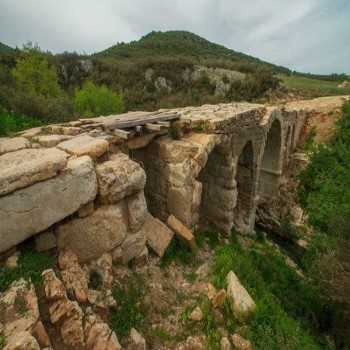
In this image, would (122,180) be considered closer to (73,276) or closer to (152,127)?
(73,276)

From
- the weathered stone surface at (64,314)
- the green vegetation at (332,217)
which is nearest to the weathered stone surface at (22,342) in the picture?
the weathered stone surface at (64,314)

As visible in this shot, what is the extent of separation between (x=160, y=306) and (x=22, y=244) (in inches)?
71.4

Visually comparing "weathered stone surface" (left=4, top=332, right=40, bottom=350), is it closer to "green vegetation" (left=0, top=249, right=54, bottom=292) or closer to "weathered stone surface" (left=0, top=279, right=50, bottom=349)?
"weathered stone surface" (left=0, top=279, right=50, bottom=349)

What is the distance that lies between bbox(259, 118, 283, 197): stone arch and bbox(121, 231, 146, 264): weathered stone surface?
7902 millimetres

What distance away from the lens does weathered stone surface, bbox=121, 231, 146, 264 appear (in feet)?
11.3

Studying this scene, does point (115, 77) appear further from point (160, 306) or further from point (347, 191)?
point (160, 306)

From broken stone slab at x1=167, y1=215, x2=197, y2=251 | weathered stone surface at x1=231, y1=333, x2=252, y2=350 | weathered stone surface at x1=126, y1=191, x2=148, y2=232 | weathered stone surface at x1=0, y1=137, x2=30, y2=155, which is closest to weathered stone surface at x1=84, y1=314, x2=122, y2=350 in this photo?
weathered stone surface at x1=126, y1=191, x2=148, y2=232

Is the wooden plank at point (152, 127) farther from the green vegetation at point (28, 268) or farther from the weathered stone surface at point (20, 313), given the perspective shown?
the weathered stone surface at point (20, 313)

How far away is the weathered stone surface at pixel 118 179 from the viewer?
304 cm

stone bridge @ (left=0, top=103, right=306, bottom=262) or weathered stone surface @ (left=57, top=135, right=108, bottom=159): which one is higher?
weathered stone surface @ (left=57, top=135, right=108, bottom=159)

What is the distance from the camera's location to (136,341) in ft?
8.82

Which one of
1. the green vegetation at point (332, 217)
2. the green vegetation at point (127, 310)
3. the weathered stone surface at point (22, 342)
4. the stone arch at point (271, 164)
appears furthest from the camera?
the stone arch at point (271, 164)

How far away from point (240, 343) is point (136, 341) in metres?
1.33

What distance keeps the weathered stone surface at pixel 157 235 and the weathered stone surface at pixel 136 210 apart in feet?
1.54
